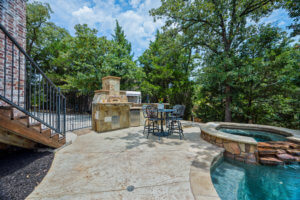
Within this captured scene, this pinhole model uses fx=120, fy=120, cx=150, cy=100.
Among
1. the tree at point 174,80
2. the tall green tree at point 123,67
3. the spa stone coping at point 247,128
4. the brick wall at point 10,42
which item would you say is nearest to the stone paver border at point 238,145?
the spa stone coping at point 247,128

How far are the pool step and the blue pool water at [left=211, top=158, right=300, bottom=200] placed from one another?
0.12m

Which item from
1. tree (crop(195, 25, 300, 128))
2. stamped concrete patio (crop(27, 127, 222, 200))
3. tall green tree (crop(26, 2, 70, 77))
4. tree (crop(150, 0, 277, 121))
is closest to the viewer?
stamped concrete patio (crop(27, 127, 222, 200))

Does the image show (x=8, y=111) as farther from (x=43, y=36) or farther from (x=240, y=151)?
(x=43, y=36)

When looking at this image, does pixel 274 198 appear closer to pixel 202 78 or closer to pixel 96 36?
pixel 202 78

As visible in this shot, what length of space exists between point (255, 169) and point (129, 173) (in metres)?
2.61

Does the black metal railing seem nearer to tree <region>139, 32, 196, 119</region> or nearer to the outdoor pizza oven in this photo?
the outdoor pizza oven

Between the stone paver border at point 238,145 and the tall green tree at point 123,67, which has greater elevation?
the tall green tree at point 123,67

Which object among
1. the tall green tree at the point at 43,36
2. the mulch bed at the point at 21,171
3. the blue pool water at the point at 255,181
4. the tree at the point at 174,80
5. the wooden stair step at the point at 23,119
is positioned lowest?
the blue pool water at the point at 255,181

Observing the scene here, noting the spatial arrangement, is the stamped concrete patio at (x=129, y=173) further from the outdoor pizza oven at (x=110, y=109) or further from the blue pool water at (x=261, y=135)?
the blue pool water at (x=261, y=135)

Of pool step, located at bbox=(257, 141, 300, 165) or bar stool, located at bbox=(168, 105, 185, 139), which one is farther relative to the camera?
bar stool, located at bbox=(168, 105, 185, 139)

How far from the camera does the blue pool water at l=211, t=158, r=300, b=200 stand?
5.83ft

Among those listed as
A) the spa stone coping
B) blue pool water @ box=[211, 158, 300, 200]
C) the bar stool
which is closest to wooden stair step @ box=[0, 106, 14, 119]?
Result: blue pool water @ box=[211, 158, 300, 200]

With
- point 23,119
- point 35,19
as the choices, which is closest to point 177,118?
point 23,119

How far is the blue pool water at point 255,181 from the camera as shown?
1777 mm
